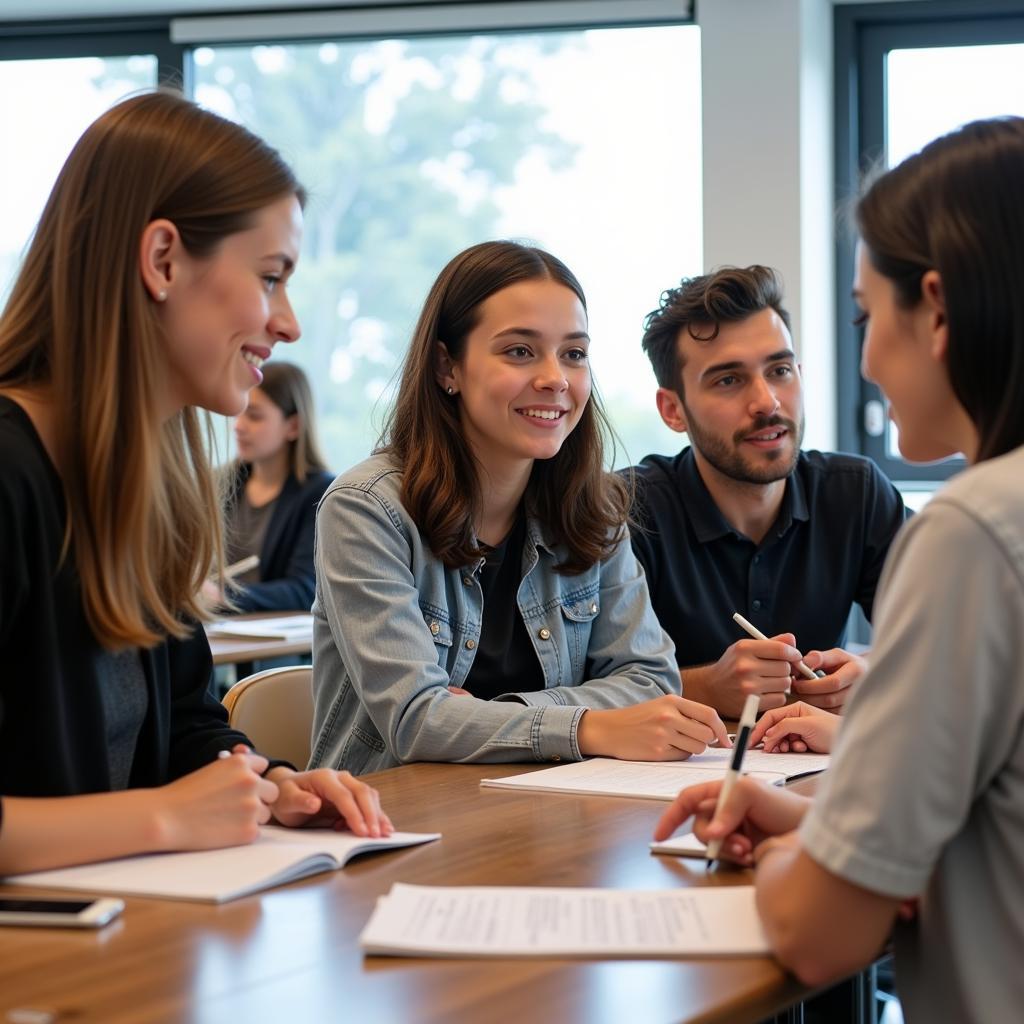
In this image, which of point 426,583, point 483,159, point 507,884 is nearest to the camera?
point 507,884

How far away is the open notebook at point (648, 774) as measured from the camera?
5.41 ft

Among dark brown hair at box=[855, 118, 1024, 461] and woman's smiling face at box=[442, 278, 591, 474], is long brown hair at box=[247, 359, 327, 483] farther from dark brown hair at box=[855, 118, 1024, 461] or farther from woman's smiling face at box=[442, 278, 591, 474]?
dark brown hair at box=[855, 118, 1024, 461]

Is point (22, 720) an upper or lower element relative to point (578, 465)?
lower

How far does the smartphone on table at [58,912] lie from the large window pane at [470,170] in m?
3.84

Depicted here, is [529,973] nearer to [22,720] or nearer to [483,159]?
Result: [22,720]

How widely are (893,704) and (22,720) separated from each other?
0.84 metres

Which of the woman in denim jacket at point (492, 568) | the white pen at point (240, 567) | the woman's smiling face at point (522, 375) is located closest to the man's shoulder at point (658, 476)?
the woman in denim jacket at point (492, 568)

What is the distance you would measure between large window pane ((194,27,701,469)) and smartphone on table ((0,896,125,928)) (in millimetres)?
3845

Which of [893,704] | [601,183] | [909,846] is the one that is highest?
[601,183]

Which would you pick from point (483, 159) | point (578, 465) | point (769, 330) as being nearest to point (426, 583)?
point (578, 465)

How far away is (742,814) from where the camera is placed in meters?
1.33

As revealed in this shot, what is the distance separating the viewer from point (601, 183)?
5574 millimetres

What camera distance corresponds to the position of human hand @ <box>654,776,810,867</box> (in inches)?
51.9

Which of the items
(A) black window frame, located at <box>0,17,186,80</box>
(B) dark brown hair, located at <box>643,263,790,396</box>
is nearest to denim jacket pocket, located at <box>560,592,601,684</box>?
(B) dark brown hair, located at <box>643,263,790,396</box>
